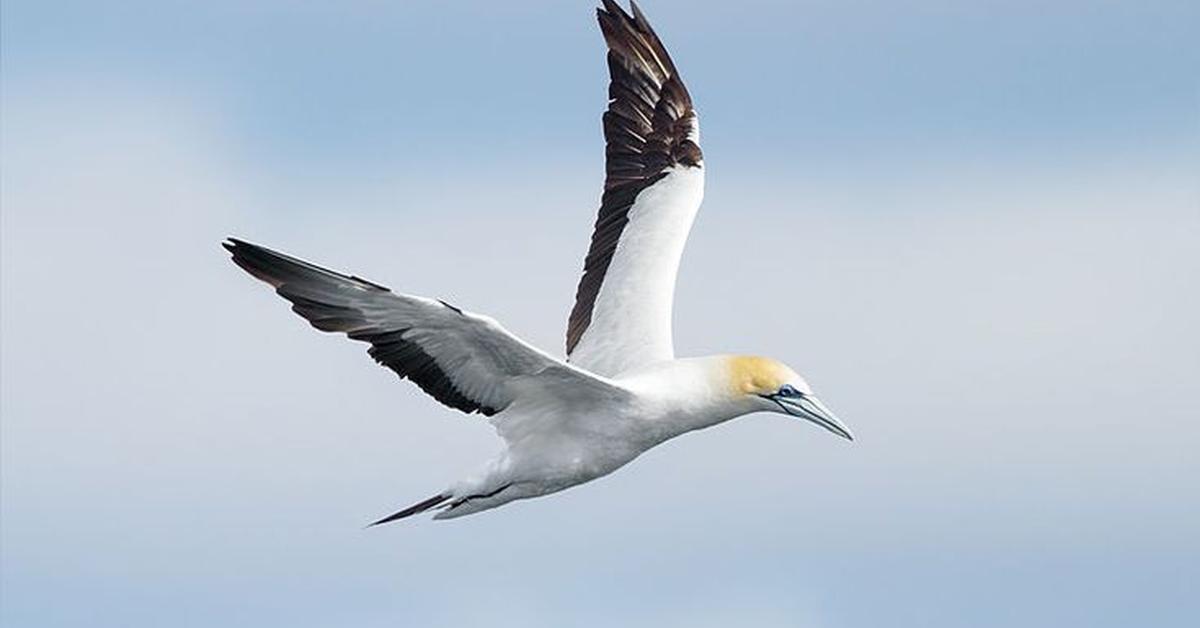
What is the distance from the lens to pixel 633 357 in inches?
736

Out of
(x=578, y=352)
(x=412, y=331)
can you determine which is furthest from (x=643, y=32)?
(x=412, y=331)

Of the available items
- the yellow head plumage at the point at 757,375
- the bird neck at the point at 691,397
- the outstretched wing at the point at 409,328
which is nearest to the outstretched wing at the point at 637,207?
the bird neck at the point at 691,397

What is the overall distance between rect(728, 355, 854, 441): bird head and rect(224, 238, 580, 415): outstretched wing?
1256 millimetres

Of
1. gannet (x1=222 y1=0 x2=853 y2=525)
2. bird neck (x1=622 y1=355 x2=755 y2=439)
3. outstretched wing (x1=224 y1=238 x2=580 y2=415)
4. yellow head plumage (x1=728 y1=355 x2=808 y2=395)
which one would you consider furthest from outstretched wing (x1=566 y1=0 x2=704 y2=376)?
outstretched wing (x1=224 y1=238 x2=580 y2=415)

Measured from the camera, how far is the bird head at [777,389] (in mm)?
16875

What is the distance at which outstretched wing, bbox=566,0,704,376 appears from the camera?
62.3 ft

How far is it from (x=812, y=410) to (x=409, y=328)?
9.51ft

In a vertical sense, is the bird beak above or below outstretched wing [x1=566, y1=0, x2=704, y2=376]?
below

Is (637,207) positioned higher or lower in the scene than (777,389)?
higher

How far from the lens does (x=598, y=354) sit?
18844mm

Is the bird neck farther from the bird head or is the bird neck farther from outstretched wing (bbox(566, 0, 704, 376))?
outstretched wing (bbox(566, 0, 704, 376))

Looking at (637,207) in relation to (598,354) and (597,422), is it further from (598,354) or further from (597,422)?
(597,422)

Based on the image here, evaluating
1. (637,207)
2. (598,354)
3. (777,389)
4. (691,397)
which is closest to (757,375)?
(777,389)

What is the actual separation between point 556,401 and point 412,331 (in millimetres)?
1532
